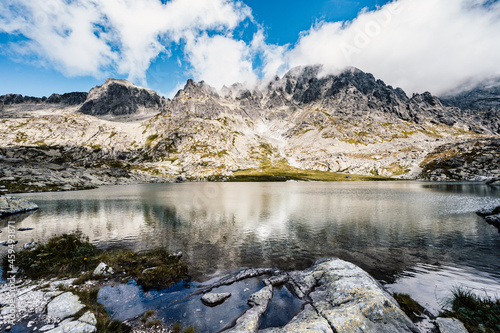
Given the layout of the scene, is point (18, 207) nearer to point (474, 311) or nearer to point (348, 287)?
point (348, 287)

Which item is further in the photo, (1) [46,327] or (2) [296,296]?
(2) [296,296]

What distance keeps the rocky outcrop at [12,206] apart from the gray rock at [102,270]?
2110 inches

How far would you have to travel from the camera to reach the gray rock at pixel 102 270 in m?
17.2

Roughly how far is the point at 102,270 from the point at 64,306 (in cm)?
592

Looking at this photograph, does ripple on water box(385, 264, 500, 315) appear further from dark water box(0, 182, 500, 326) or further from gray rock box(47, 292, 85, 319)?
gray rock box(47, 292, 85, 319)

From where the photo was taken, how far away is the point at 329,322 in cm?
999

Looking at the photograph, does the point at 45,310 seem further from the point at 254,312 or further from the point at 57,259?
Result: the point at 254,312

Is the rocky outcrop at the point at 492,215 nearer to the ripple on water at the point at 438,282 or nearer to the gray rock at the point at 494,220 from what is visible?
the gray rock at the point at 494,220

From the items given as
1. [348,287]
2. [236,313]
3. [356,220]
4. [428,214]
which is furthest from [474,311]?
[428,214]

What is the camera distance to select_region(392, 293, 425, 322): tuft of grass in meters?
11.8

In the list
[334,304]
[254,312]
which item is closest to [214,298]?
[254,312]

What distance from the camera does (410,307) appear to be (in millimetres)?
12414

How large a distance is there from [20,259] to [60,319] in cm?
1371

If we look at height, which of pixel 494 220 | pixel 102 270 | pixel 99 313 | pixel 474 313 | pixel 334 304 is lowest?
pixel 494 220
